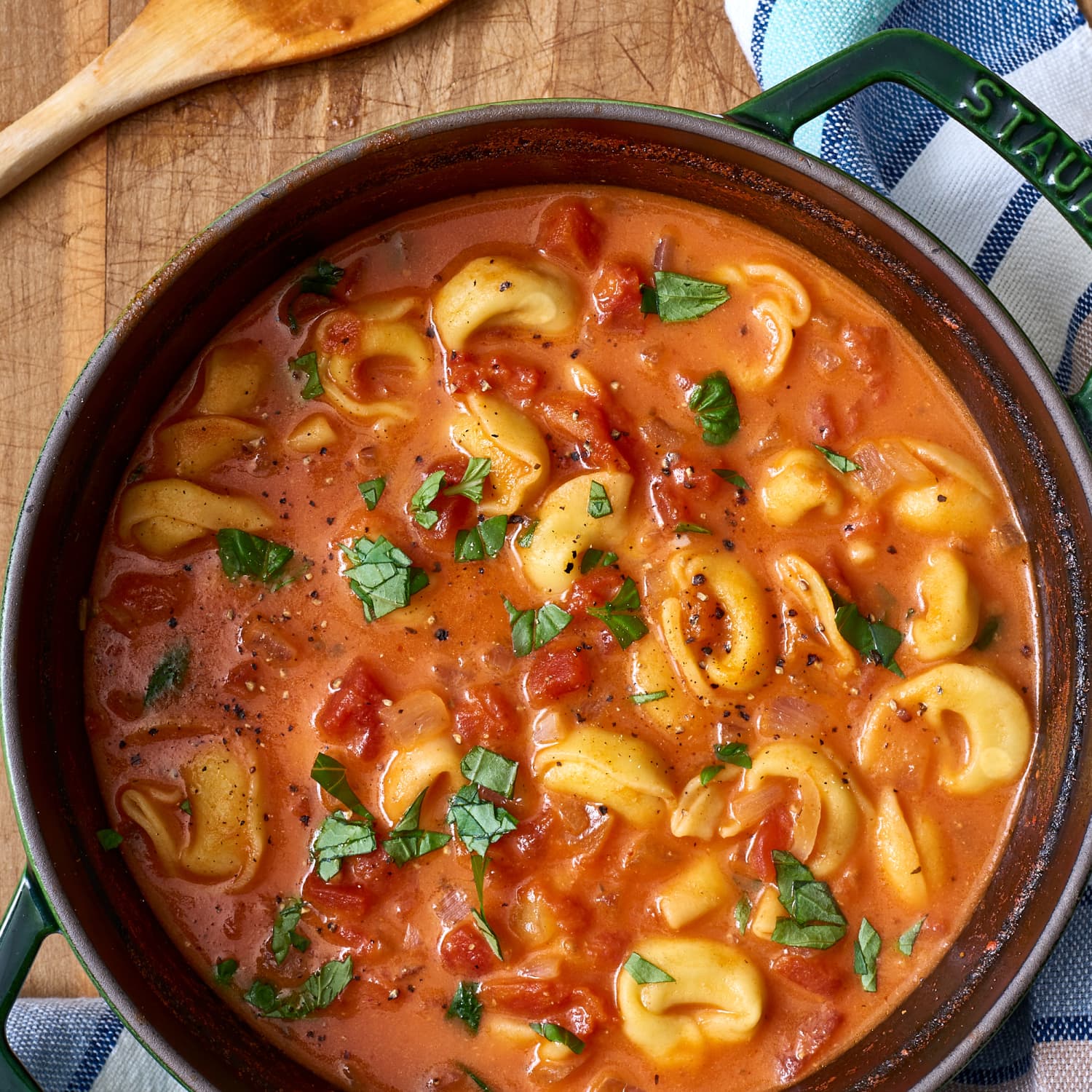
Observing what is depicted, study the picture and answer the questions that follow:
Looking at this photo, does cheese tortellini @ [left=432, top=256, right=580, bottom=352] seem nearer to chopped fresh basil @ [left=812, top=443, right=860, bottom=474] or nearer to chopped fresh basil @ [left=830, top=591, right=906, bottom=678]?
Answer: chopped fresh basil @ [left=812, top=443, right=860, bottom=474]

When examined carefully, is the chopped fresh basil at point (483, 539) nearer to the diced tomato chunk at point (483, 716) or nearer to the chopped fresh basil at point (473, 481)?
the chopped fresh basil at point (473, 481)

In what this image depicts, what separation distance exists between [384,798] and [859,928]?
1383 millimetres

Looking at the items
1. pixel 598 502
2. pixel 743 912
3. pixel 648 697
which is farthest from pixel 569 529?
pixel 743 912

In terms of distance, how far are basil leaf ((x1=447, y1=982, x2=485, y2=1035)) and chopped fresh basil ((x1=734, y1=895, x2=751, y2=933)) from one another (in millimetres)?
741

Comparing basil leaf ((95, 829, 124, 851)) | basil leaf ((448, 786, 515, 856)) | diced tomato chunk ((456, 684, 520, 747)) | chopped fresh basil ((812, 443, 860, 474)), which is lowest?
basil leaf ((95, 829, 124, 851))

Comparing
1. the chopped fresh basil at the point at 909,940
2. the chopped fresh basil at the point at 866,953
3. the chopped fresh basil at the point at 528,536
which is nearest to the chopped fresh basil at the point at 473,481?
the chopped fresh basil at the point at 528,536

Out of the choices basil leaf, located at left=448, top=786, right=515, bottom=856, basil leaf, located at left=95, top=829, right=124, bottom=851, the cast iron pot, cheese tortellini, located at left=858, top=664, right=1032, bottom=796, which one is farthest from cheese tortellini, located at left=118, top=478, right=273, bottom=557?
cheese tortellini, located at left=858, top=664, right=1032, bottom=796

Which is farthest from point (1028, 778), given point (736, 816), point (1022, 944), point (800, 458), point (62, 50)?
point (62, 50)

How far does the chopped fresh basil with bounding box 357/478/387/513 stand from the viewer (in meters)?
3.20

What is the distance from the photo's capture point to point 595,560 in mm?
3221

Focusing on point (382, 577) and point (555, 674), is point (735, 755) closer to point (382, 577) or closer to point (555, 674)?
point (555, 674)

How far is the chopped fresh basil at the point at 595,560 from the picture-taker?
126 inches

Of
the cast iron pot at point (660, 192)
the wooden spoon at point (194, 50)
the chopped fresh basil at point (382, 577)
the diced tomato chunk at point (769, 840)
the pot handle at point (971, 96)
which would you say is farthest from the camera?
the wooden spoon at point (194, 50)

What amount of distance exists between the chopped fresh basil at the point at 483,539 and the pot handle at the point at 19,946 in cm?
138
